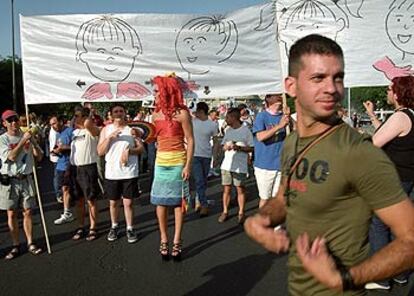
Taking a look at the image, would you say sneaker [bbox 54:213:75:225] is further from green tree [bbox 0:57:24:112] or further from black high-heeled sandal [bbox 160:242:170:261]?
green tree [bbox 0:57:24:112]

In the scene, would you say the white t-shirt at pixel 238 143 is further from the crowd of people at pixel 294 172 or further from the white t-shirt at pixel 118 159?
the white t-shirt at pixel 118 159

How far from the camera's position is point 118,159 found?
626 cm

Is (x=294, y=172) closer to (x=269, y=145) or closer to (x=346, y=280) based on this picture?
(x=346, y=280)

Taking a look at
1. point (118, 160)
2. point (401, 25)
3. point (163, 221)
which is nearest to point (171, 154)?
point (163, 221)

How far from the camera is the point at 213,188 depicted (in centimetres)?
1044

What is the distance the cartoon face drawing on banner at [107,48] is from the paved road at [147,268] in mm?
2123

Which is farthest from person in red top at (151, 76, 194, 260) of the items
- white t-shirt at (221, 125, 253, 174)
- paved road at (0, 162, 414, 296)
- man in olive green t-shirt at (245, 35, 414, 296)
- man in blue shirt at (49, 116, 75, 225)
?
man in olive green t-shirt at (245, 35, 414, 296)

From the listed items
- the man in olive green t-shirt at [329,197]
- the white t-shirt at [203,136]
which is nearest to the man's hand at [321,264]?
the man in olive green t-shirt at [329,197]

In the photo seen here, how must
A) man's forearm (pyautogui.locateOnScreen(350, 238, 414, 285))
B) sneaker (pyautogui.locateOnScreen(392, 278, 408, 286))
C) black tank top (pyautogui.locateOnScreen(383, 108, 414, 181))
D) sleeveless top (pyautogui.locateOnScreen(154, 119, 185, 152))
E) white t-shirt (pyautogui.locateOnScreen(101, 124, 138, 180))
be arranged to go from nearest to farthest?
1. man's forearm (pyautogui.locateOnScreen(350, 238, 414, 285))
2. black tank top (pyautogui.locateOnScreen(383, 108, 414, 181))
3. sneaker (pyautogui.locateOnScreen(392, 278, 408, 286))
4. sleeveless top (pyautogui.locateOnScreen(154, 119, 185, 152))
5. white t-shirt (pyautogui.locateOnScreen(101, 124, 138, 180))

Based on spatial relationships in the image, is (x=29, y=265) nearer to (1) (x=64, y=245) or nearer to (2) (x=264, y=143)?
(1) (x=64, y=245)

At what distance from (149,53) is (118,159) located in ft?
5.14

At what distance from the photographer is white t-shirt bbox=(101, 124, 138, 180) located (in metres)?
6.26

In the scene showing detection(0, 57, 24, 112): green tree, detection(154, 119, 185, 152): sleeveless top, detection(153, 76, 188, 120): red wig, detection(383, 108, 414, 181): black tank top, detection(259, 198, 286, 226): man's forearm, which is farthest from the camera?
detection(0, 57, 24, 112): green tree

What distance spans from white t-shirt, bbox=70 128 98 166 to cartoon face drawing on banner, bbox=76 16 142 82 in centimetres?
158
